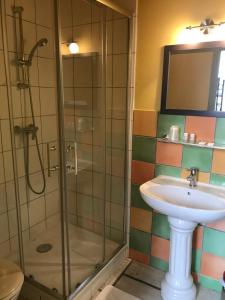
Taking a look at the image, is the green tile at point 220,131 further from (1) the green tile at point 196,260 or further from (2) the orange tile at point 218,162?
(1) the green tile at point 196,260

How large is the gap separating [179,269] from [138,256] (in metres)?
0.54

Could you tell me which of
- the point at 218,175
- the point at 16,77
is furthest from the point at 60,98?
the point at 218,175

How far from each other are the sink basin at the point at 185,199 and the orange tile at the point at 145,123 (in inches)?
15.4

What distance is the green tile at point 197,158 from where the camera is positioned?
1820 mm

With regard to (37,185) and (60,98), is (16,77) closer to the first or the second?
(60,98)

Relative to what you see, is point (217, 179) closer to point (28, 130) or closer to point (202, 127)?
point (202, 127)

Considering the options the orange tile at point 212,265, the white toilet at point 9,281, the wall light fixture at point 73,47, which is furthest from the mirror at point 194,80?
the white toilet at point 9,281

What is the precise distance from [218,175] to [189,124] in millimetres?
428

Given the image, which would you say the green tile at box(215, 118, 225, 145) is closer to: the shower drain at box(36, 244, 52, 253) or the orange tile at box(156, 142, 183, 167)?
the orange tile at box(156, 142, 183, 167)

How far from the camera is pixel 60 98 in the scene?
144 centimetres

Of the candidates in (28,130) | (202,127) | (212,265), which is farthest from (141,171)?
(28,130)

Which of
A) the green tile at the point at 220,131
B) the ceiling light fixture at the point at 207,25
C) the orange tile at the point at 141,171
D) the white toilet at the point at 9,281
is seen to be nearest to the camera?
the white toilet at the point at 9,281

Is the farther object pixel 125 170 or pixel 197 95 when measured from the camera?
pixel 125 170

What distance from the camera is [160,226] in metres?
2.13
